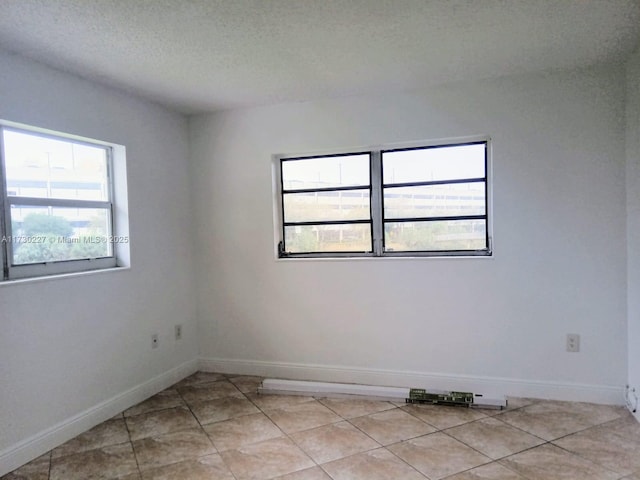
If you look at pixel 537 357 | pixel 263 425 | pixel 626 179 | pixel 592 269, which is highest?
pixel 626 179

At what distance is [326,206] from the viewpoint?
3.70 meters

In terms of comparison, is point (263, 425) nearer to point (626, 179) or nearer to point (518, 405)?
point (518, 405)

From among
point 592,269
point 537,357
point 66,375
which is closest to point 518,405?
point 537,357

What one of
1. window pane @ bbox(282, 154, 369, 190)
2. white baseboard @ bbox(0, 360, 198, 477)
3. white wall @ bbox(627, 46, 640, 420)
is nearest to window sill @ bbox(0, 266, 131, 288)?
white baseboard @ bbox(0, 360, 198, 477)

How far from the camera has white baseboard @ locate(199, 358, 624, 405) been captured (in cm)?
304

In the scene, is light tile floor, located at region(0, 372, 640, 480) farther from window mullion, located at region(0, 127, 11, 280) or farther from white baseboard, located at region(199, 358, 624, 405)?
window mullion, located at region(0, 127, 11, 280)

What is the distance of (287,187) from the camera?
12.5ft

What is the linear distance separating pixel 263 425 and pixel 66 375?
1.31 meters

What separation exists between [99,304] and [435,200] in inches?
103

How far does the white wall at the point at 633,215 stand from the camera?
2729 mm

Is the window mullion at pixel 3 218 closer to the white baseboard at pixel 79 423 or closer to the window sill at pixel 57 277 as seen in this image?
the window sill at pixel 57 277

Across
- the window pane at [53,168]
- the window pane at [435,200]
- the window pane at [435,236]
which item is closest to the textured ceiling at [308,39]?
the window pane at [53,168]

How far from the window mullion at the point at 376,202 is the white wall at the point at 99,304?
1.71 m

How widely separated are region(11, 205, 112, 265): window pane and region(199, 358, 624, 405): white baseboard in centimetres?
155
